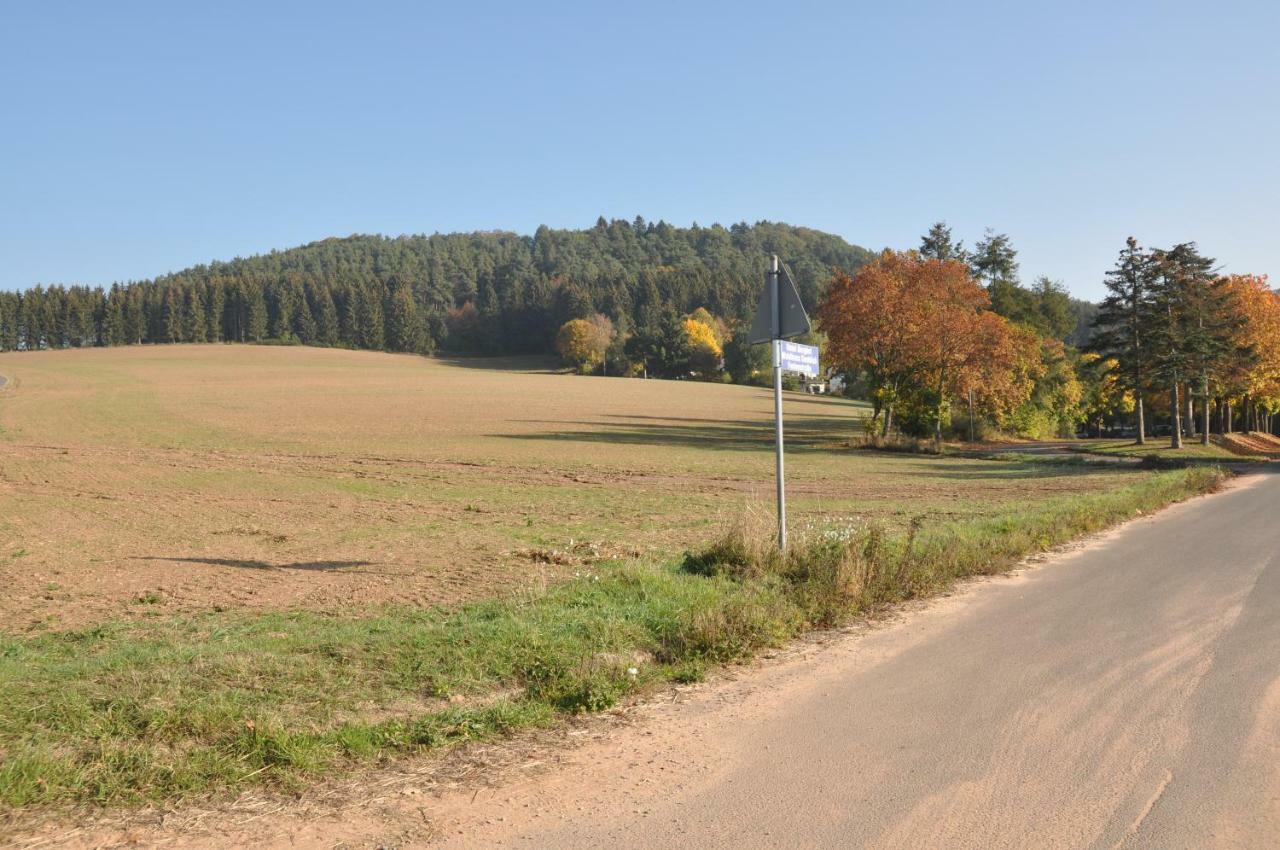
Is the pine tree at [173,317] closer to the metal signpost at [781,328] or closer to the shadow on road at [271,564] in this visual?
the shadow on road at [271,564]

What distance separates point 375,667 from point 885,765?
11.5ft

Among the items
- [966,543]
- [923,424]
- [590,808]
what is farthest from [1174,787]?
[923,424]

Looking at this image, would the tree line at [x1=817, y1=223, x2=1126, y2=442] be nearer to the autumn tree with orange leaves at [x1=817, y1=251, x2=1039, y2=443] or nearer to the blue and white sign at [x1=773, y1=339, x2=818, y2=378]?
the autumn tree with orange leaves at [x1=817, y1=251, x2=1039, y2=443]

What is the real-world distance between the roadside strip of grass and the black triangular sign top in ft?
7.17

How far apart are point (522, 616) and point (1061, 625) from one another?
4803 millimetres

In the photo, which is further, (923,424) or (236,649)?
(923,424)

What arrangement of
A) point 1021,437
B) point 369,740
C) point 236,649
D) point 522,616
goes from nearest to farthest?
point 369,740 < point 236,649 < point 522,616 < point 1021,437

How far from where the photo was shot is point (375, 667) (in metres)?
6.55

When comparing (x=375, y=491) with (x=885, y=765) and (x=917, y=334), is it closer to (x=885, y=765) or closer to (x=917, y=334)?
(x=885, y=765)

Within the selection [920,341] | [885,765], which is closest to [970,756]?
[885,765]

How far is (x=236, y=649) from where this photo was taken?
7.11m

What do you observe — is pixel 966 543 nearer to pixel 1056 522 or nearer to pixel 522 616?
pixel 1056 522

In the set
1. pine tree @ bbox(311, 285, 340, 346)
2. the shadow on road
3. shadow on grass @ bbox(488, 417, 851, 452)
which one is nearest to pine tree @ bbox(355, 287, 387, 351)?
pine tree @ bbox(311, 285, 340, 346)

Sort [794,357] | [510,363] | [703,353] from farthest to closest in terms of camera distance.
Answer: [510,363]
[703,353]
[794,357]
